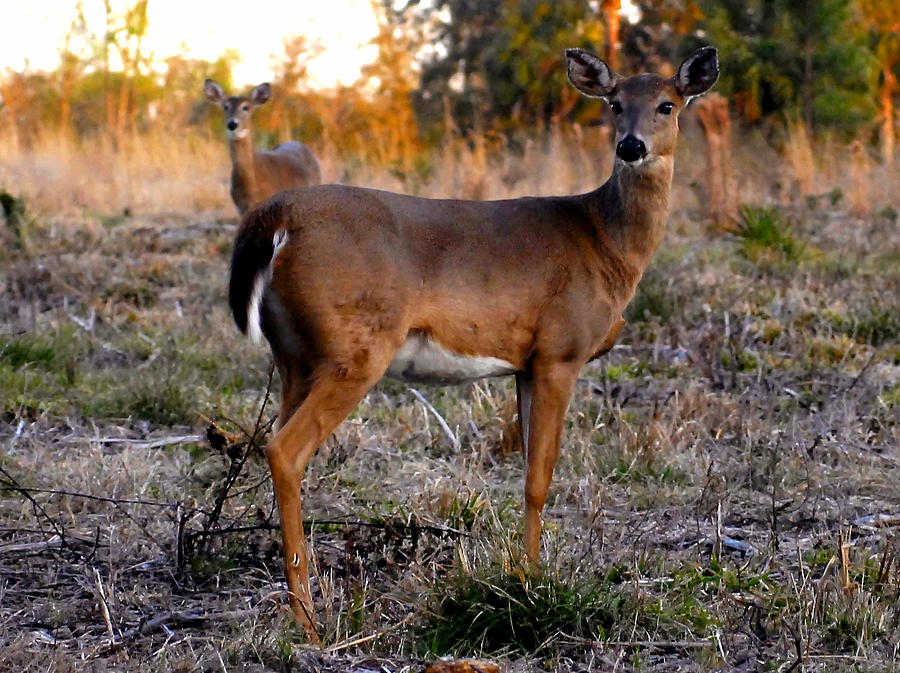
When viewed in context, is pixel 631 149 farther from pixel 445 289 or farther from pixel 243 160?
pixel 243 160

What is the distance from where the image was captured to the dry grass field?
12.6ft

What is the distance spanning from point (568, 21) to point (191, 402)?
15628mm

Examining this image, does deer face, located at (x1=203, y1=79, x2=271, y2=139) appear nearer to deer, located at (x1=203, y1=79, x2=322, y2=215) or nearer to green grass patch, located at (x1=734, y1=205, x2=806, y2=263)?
deer, located at (x1=203, y1=79, x2=322, y2=215)

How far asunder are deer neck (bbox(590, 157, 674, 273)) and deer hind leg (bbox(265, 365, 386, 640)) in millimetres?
1377

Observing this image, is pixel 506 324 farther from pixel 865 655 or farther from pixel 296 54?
pixel 296 54

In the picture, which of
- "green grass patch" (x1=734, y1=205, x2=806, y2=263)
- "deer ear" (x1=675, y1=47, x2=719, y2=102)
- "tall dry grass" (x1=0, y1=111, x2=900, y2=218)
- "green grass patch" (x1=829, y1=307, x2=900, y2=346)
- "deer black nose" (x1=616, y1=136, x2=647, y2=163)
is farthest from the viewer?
"tall dry grass" (x1=0, y1=111, x2=900, y2=218)

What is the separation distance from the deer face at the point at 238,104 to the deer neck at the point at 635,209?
27.3 feet

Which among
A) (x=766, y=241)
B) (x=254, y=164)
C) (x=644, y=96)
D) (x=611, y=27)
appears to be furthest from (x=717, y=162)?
(x=644, y=96)

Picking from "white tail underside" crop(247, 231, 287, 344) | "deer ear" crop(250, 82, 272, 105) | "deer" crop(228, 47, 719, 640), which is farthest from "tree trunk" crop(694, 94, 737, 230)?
"white tail underside" crop(247, 231, 287, 344)

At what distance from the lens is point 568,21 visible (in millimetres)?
20844

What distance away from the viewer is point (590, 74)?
5633 mm

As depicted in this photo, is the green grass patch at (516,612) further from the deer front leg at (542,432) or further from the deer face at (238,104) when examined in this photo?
the deer face at (238,104)

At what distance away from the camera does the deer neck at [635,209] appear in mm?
5074

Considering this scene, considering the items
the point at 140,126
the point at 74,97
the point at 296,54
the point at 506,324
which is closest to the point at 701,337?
the point at 506,324
